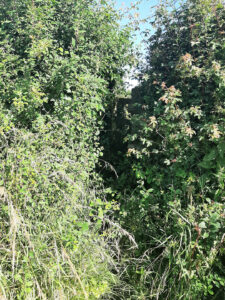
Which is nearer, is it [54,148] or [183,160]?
[54,148]

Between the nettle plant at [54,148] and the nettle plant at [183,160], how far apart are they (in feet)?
1.60

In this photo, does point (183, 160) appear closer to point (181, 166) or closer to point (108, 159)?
point (181, 166)

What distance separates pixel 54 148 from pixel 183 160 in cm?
140

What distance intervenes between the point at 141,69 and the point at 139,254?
2455 millimetres

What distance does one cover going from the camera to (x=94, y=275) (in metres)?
2.35

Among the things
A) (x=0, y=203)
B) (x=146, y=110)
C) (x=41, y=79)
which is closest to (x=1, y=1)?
(x=41, y=79)

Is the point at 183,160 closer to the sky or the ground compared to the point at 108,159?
closer to the sky

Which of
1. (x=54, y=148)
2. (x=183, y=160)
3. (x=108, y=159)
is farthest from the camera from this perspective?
(x=108, y=159)

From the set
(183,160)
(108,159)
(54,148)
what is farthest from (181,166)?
(54,148)

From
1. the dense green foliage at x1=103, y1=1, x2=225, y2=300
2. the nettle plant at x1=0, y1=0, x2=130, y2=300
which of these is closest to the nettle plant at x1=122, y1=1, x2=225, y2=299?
the dense green foliage at x1=103, y1=1, x2=225, y2=300

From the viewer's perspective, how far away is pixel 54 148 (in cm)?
274

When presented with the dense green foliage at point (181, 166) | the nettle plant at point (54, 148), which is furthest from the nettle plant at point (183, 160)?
the nettle plant at point (54, 148)

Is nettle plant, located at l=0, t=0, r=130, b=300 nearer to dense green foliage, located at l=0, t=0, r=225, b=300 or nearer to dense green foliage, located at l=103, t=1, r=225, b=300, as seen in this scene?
dense green foliage, located at l=0, t=0, r=225, b=300

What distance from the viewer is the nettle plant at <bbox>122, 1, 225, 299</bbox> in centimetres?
242
